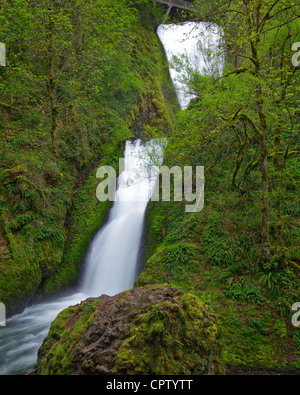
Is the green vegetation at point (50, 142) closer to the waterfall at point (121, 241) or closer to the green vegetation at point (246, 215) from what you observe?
the waterfall at point (121, 241)

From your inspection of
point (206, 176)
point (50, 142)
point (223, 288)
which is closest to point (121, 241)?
point (206, 176)

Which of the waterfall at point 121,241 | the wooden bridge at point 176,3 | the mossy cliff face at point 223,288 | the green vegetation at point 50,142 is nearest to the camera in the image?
the mossy cliff face at point 223,288

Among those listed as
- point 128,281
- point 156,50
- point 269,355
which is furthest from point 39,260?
point 156,50

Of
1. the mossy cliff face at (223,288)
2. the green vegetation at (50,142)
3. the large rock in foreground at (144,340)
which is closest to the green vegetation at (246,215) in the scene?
the mossy cliff face at (223,288)

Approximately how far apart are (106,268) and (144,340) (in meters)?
7.03

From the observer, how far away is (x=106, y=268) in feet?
34.8

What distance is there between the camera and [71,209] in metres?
12.0

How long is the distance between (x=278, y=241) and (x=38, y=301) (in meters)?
7.79

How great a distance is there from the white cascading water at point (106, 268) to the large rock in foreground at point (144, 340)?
2.35 m

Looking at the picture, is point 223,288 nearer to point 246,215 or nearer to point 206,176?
point 246,215

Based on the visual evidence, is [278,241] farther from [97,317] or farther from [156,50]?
[156,50]

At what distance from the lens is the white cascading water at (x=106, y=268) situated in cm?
677
